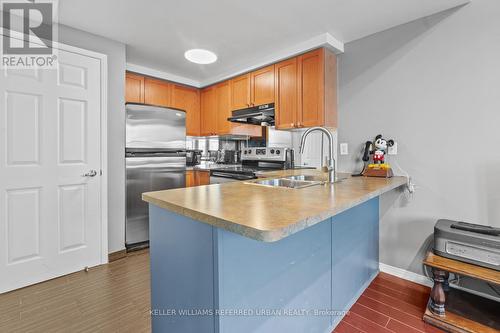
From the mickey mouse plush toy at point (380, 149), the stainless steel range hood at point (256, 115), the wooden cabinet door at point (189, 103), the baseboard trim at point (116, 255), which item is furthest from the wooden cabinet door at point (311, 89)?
the baseboard trim at point (116, 255)

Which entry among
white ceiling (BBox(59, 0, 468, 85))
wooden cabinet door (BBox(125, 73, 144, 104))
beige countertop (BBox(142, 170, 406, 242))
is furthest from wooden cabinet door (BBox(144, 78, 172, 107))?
beige countertop (BBox(142, 170, 406, 242))

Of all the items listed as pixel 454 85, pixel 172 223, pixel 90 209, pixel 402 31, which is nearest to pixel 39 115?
pixel 90 209

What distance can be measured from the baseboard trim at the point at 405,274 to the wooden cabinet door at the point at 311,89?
5.10 ft

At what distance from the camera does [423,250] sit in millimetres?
2125

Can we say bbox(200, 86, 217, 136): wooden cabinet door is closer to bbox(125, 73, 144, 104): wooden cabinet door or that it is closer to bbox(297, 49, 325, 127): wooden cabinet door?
bbox(125, 73, 144, 104): wooden cabinet door

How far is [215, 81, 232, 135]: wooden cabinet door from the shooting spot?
359 centimetres

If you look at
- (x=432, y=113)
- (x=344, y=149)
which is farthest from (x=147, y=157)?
(x=432, y=113)

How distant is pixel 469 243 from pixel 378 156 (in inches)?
36.8

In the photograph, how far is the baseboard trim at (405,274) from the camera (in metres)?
2.11

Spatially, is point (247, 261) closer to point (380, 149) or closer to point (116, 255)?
point (380, 149)

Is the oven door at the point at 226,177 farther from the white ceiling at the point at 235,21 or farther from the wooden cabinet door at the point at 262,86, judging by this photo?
the white ceiling at the point at 235,21

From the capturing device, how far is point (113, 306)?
1782 mm

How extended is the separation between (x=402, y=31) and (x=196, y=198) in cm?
240

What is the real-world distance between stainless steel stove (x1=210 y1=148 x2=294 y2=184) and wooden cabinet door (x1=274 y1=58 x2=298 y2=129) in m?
0.37
